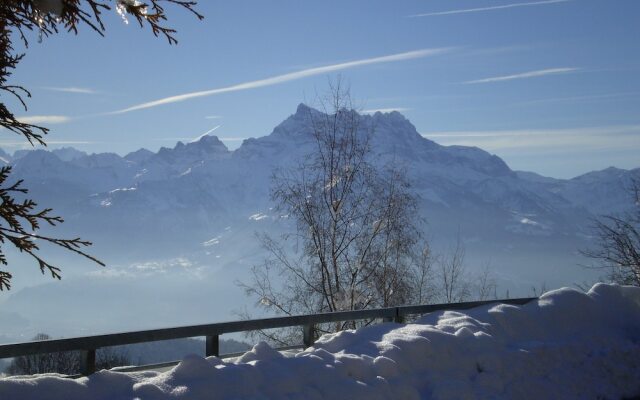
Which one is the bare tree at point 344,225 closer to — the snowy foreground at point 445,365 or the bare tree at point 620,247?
the bare tree at point 620,247

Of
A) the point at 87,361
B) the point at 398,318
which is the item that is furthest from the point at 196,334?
the point at 398,318

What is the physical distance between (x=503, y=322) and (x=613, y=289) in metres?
3.04

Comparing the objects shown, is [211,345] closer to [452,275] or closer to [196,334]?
[196,334]

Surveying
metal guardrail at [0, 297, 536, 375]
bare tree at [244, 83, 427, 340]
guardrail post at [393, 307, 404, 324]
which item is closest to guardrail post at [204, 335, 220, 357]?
metal guardrail at [0, 297, 536, 375]

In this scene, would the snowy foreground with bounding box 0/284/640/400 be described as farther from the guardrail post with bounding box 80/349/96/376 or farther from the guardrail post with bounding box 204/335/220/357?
the guardrail post with bounding box 204/335/220/357

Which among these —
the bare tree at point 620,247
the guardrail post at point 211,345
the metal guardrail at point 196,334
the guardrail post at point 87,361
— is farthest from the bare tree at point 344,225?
the guardrail post at point 87,361

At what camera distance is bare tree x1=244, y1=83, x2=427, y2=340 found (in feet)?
75.3

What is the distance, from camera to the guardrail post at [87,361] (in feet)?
21.9

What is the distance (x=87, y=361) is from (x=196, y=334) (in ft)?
4.90

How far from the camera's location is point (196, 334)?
789 centimetres

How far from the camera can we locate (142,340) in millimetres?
7195

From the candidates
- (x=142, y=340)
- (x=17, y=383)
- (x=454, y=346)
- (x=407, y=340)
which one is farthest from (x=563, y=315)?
(x=17, y=383)

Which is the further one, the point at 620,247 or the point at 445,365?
the point at 620,247

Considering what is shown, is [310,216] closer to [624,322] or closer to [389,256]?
[389,256]
